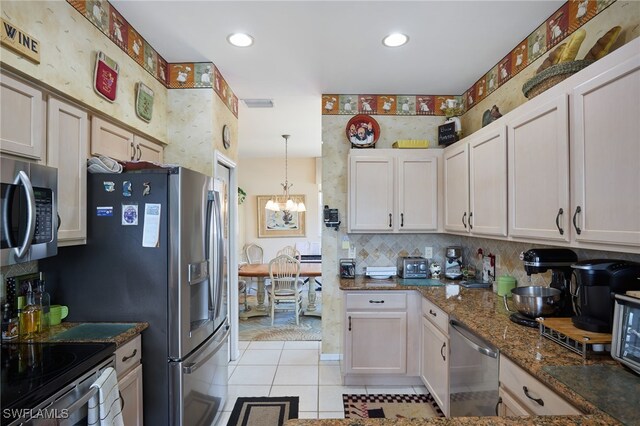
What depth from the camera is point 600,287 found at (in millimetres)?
1480

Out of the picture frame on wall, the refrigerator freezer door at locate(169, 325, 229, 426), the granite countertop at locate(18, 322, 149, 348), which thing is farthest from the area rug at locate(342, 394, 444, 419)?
the picture frame on wall

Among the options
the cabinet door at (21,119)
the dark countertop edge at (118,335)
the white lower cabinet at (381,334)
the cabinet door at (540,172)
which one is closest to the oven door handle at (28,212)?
the cabinet door at (21,119)

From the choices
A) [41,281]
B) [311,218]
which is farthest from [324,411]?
[311,218]

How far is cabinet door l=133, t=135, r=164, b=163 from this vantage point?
2405 millimetres

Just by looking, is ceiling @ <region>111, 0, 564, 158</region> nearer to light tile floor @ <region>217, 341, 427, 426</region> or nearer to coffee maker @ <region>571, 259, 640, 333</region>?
coffee maker @ <region>571, 259, 640, 333</region>

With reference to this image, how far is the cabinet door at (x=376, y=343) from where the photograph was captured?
290 cm

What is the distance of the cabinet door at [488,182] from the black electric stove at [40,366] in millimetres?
2354

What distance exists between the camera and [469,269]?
3.24 m

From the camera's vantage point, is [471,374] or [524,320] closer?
[524,320]

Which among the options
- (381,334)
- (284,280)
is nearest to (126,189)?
(381,334)

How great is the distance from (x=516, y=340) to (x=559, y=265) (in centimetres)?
53

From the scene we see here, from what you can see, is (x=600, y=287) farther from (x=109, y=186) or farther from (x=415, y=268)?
(x=109, y=186)

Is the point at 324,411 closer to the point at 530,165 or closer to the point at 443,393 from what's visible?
the point at 443,393

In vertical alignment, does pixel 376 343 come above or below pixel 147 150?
below
